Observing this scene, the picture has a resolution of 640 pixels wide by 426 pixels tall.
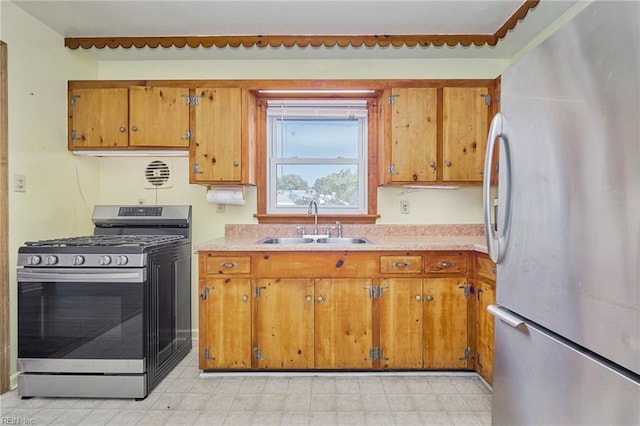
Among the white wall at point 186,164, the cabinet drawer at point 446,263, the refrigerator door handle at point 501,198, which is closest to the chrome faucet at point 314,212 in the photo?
the white wall at point 186,164

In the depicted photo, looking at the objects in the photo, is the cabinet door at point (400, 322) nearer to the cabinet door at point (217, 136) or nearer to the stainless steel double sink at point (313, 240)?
the stainless steel double sink at point (313, 240)

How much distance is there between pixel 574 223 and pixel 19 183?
292 cm

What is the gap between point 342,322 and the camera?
238cm

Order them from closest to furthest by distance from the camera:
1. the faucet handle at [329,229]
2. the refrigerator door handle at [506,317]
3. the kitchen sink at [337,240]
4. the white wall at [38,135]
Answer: the refrigerator door handle at [506,317]
the white wall at [38,135]
the kitchen sink at [337,240]
the faucet handle at [329,229]

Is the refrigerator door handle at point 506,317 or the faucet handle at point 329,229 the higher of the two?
the faucet handle at point 329,229

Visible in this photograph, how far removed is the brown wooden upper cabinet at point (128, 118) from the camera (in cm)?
270

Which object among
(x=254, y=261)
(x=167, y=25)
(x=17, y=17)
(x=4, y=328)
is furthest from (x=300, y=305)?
(x=17, y=17)

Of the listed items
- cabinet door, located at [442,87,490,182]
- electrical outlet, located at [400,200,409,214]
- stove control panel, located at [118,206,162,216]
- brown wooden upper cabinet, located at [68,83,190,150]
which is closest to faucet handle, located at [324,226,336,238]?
electrical outlet, located at [400,200,409,214]

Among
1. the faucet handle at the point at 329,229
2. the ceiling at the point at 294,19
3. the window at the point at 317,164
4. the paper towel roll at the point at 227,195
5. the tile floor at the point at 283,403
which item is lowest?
the tile floor at the point at 283,403

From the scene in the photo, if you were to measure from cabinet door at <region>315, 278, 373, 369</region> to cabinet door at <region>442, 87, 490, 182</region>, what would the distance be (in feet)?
3.65

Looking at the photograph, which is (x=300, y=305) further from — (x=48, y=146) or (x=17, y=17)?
(x=17, y=17)

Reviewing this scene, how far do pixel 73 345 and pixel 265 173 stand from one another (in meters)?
1.77

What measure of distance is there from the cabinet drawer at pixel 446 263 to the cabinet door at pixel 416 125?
0.66 metres

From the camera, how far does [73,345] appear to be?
7.00 ft
